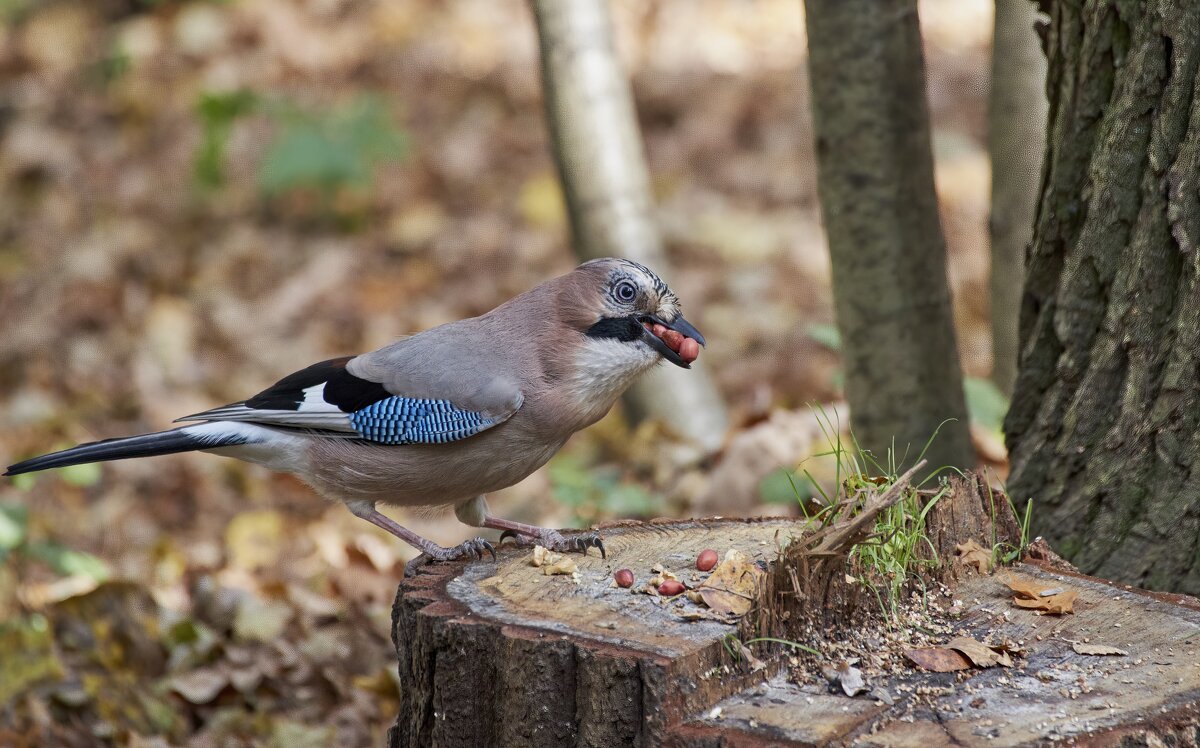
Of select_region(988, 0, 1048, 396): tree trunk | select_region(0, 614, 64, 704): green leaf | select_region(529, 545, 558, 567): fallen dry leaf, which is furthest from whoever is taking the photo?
select_region(988, 0, 1048, 396): tree trunk

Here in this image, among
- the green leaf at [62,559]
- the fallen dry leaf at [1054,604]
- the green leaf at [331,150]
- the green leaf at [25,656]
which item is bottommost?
the green leaf at [25,656]

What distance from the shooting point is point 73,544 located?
21.1 ft

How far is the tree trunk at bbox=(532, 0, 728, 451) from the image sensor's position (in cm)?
622

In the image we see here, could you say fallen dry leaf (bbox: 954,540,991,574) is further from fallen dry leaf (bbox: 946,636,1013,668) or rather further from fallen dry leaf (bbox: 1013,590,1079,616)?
fallen dry leaf (bbox: 946,636,1013,668)

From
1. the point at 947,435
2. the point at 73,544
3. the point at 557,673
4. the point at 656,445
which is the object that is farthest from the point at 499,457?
the point at 73,544

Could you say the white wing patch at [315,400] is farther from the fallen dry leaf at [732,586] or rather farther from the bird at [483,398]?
the fallen dry leaf at [732,586]

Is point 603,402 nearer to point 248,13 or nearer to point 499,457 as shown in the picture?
point 499,457

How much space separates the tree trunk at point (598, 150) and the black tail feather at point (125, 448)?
2870 mm

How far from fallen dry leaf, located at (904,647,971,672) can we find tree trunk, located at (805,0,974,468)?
1.45 meters

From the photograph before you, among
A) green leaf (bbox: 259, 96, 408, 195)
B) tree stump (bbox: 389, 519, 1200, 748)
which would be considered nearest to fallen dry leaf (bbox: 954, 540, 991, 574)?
tree stump (bbox: 389, 519, 1200, 748)

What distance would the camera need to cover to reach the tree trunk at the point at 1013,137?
510 cm

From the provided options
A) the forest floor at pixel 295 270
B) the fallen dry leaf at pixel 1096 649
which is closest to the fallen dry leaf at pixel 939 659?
the fallen dry leaf at pixel 1096 649

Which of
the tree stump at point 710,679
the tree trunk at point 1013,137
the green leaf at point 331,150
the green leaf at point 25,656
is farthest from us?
the green leaf at point 331,150

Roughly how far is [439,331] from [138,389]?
15.8 feet
